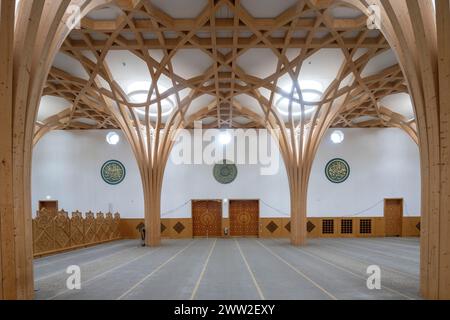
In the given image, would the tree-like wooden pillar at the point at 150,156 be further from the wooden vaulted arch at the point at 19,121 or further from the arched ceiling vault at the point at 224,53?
the wooden vaulted arch at the point at 19,121

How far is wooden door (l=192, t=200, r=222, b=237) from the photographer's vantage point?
24.3 m

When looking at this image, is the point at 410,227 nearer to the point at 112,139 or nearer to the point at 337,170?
the point at 337,170

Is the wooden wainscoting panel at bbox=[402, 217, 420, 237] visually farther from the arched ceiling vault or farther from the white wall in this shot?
the arched ceiling vault

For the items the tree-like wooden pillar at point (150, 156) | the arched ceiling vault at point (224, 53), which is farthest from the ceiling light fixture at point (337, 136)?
the tree-like wooden pillar at point (150, 156)

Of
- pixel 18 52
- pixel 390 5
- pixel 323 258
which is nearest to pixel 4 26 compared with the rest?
pixel 18 52

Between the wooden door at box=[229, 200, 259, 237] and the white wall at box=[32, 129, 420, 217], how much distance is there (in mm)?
598

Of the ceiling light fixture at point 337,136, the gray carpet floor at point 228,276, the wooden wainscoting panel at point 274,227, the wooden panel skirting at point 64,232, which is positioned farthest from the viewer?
the ceiling light fixture at point 337,136

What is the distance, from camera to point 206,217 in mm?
24359

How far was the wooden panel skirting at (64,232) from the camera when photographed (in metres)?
13.8

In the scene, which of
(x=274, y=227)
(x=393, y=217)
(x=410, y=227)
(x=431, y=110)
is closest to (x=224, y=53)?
(x=431, y=110)

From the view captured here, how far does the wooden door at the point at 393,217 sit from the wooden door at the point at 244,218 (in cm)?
991

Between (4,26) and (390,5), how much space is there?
284 inches
